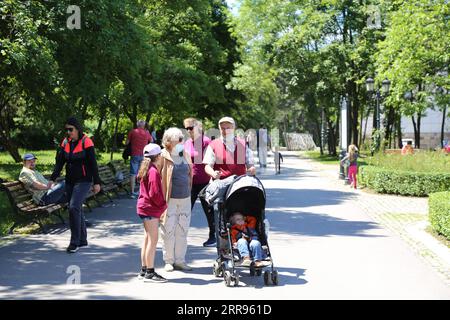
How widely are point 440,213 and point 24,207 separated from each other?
6983 millimetres

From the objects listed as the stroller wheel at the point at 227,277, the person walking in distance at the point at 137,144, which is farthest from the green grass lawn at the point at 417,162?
the stroller wheel at the point at 227,277

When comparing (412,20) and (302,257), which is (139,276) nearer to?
(302,257)

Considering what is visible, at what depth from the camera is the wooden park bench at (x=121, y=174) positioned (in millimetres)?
16312

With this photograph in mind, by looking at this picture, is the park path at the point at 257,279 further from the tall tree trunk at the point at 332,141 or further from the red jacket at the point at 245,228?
the tall tree trunk at the point at 332,141

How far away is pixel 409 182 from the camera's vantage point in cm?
1711

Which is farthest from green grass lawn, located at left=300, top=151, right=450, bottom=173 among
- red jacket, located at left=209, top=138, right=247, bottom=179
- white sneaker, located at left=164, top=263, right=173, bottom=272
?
white sneaker, located at left=164, top=263, right=173, bottom=272

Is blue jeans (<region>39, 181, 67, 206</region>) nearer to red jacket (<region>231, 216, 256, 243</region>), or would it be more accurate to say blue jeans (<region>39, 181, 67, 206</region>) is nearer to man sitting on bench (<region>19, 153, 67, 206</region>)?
man sitting on bench (<region>19, 153, 67, 206</region>)

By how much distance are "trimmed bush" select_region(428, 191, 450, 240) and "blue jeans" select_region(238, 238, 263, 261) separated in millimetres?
3846

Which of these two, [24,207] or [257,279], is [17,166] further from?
[257,279]

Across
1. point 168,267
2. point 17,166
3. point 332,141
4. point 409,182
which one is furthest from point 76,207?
point 332,141

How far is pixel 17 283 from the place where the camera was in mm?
6867

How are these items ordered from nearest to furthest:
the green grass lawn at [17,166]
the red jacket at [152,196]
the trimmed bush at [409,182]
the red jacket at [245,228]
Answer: the red jacket at [152,196], the red jacket at [245,228], the trimmed bush at [409,182], the green grass lawn at [17,166]

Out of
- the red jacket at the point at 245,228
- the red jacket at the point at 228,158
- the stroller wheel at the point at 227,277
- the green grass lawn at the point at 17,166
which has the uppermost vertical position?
the red jacket at the point at 228,158

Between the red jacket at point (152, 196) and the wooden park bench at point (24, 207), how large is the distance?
385 cm
